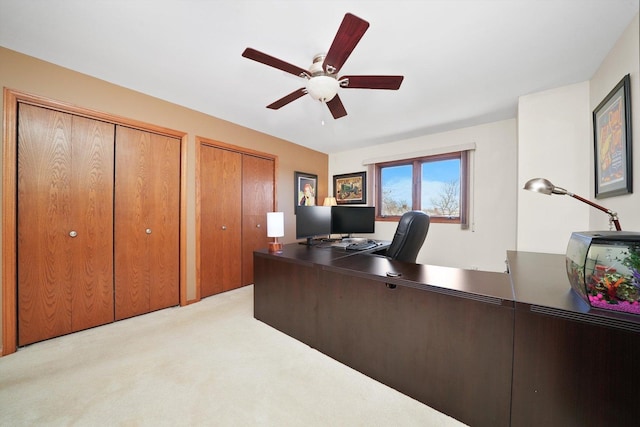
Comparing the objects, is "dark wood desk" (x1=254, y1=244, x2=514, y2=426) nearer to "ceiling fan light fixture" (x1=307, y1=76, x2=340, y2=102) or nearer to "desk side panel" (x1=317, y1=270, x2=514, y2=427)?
"desk side panel" (x1=317, y1=270, x2=514, y2=427)

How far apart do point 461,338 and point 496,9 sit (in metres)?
1.94

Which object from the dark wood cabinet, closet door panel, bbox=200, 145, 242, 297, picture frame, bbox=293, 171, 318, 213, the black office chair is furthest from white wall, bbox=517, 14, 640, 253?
Answer: closet door panel, bbox=200, 145, 242, 297

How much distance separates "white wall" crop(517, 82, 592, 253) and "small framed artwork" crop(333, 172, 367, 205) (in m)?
2.38

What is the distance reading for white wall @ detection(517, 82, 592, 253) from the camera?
7.19 feet

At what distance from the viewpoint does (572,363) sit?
914 millimetres

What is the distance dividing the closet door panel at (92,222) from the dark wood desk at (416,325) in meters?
1.87

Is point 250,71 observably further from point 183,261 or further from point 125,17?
point 183,261

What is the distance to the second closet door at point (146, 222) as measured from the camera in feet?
7.74

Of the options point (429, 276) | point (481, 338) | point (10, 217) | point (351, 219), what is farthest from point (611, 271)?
point (10, 217)

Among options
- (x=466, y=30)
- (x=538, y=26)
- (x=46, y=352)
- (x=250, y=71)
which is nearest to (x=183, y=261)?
(x=46, y=352)

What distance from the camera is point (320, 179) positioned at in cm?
476

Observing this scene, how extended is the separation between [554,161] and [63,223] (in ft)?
15.6

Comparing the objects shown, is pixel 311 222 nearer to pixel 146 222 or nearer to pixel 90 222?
pixel 146 222

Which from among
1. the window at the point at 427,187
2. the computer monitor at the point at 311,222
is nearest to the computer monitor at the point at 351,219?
the computer monitor at the point at 311,222
